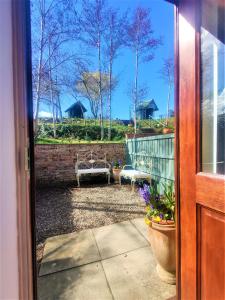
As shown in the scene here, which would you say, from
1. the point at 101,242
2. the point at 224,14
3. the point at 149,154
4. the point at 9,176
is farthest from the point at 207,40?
the point at 149,154

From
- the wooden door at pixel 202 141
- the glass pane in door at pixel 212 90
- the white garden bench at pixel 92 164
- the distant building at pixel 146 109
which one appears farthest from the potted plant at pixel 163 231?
the distant building at pixel 146 109

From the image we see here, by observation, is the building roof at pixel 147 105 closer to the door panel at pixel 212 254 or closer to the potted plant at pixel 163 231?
the potted plant at pixel 163 231

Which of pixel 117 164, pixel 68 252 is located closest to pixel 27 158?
pixel 68 252

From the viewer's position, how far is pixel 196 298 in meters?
0.99

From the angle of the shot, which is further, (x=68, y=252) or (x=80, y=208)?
(x=80, y=208)

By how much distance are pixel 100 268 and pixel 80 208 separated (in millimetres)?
1856

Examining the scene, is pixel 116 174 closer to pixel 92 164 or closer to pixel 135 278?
pixel 92 164

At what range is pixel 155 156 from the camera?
455cm

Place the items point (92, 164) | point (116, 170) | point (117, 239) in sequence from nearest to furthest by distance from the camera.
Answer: point (117, 239), point (116, 170), point (92, 164)

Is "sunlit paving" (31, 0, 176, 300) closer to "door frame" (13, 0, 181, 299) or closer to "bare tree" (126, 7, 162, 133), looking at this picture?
"bare tree" (126, 7, 162, 133)

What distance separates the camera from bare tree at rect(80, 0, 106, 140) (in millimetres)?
5416

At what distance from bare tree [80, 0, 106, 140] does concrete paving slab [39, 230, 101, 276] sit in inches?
209

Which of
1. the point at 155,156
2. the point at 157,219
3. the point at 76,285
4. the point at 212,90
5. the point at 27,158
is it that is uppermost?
the point at 212,90

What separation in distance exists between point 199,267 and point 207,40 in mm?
1098
